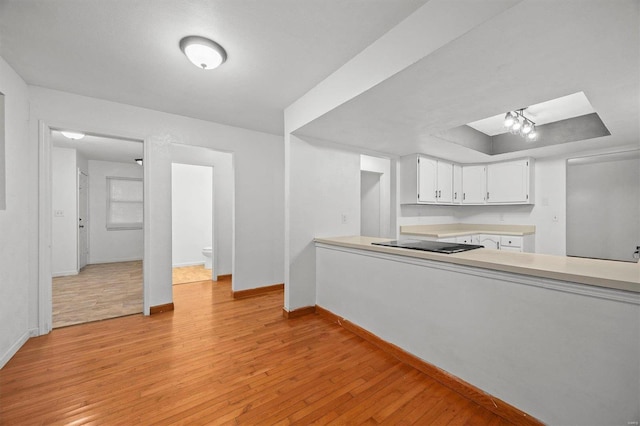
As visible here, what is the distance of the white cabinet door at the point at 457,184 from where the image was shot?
15.4 feet

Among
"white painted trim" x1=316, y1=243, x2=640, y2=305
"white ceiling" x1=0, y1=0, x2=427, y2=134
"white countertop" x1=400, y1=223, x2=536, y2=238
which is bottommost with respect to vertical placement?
"white painted trim" x1=316, y1=243, x2=640, y2=305

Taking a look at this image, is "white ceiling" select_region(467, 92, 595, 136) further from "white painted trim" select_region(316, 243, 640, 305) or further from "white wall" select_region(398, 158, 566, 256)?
"white painted trim" select_region(316, 243, 640, 305)

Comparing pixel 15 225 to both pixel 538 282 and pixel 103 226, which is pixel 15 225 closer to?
pixel 538 282

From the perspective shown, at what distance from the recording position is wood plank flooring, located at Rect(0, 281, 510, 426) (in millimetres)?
1497

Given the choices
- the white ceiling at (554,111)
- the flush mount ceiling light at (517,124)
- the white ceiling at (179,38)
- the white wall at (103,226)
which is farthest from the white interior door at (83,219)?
the white ceiling at (554,111)

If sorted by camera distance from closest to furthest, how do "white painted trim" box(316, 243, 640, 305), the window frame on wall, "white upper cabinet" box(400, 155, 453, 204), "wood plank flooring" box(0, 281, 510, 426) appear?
"white painted trim" box(316, 243, 640, 305)
"wood plank flooring" box(0, 281, 510, 426)
"white upper cabinet" box(400, 155, 453, 204)
the window frame on wall

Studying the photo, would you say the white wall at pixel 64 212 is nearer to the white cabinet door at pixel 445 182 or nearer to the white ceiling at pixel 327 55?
the white ceiling at pixel 327 55

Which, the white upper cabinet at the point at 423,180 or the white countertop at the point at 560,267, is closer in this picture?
the white countertop at the point at 560,267

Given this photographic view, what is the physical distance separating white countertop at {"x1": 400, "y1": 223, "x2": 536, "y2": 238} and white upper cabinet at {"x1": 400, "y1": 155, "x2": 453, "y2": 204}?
0.51 m

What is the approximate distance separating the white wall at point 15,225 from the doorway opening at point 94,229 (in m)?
0.35

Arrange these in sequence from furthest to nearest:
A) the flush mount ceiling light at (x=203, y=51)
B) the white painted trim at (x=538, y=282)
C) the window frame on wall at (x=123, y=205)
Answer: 1. the window frame on wall at (x=123, y=205)
2. the flush mount ceiling light at (x=203, y=51)
3. the white painted trim at (x=538, y=282)

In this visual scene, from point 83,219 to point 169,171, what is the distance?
424 centimetres

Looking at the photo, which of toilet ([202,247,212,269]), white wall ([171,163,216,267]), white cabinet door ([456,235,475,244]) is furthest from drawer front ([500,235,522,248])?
white wall ([171,163,216,267])

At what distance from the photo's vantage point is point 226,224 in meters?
4.71
